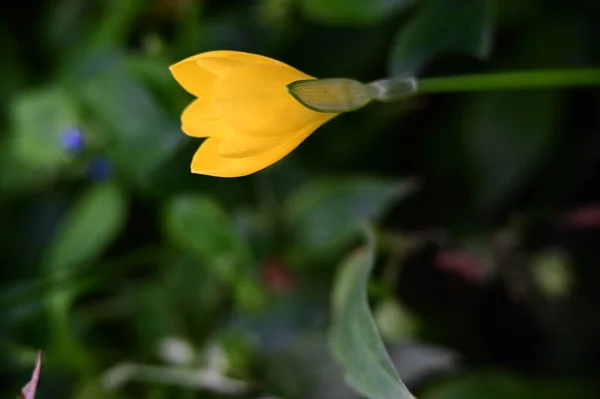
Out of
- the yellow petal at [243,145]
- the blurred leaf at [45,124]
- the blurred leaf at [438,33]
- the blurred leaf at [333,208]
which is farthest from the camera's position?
the blurred leaf at [45,124]

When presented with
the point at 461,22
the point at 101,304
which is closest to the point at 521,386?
the point at 461,22

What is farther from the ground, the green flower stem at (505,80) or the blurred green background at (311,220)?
the blurred green background at (311,220)

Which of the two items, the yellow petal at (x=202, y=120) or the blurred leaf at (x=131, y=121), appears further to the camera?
the blurred leaf at (x=131, y=121)

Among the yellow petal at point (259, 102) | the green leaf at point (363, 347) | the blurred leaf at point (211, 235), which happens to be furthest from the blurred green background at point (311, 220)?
the yellow petal at point (259, 102)

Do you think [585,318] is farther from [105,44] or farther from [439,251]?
[105,44]

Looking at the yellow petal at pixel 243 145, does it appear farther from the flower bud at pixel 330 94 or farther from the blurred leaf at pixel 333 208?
the blurred leaf at pixel 333 208

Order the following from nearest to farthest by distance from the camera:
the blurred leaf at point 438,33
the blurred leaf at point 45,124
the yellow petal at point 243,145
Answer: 1. the yellow petal at point 243,145
2. the blurred leaf at point 438,33
3. the blurred leaf at point 45,124
